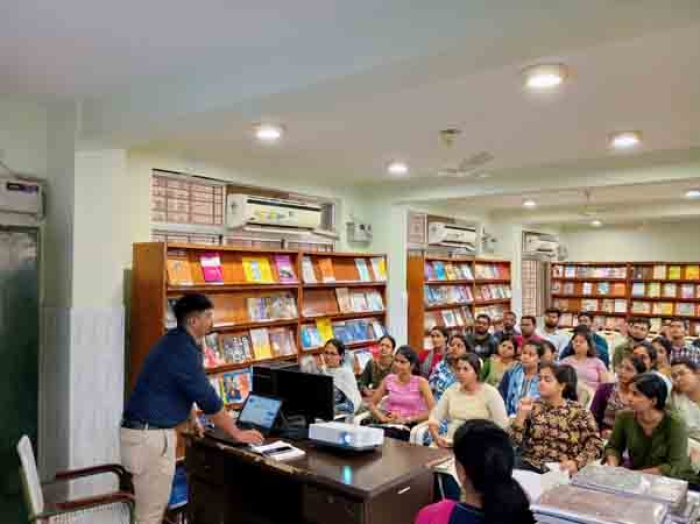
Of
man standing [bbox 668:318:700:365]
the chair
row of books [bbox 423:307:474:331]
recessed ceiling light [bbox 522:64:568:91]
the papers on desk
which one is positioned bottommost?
the chair

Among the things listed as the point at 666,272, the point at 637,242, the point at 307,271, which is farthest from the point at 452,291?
the point at 637,242

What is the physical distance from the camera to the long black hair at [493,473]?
158 centimetres

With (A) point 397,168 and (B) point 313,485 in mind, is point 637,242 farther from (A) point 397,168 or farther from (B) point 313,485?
(B) point 313,485

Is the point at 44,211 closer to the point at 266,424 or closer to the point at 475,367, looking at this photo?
the point at 266,424

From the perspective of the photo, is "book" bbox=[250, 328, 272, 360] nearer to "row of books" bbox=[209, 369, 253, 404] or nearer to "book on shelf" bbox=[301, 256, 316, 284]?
"row of books" bbox=[209, 369, 253, 404]

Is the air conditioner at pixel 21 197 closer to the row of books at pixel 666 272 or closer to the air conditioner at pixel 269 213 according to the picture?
the air conditioner at pixel 269 213

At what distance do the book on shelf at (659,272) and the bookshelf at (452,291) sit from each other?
258 centimetres

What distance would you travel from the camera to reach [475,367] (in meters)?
3.71

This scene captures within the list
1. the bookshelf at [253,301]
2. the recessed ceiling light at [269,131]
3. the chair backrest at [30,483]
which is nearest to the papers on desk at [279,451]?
the chair backrest at [30,483]

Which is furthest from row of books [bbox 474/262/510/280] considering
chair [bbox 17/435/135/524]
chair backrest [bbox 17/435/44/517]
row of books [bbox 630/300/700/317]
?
chair backrest [bbox 17/435/44/517]

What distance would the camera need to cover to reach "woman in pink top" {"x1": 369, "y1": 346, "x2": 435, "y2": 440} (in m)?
4.13

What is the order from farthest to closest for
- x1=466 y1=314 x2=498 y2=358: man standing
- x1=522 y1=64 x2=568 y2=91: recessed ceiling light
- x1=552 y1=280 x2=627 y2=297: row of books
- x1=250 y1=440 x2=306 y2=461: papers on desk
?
x1=552 y1=280 x2=627 y2=297: row of books < x1=466 y1=314 x2=498 y2=358: man standing < x1=250 y1=440 x2=306 y2=461: papers on desk < x1=522 y1=64 x2=568 y2=91: recessed ceiling light

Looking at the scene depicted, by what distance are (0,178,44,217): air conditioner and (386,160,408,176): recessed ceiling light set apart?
9.21 ft

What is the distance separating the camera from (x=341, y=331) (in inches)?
222
